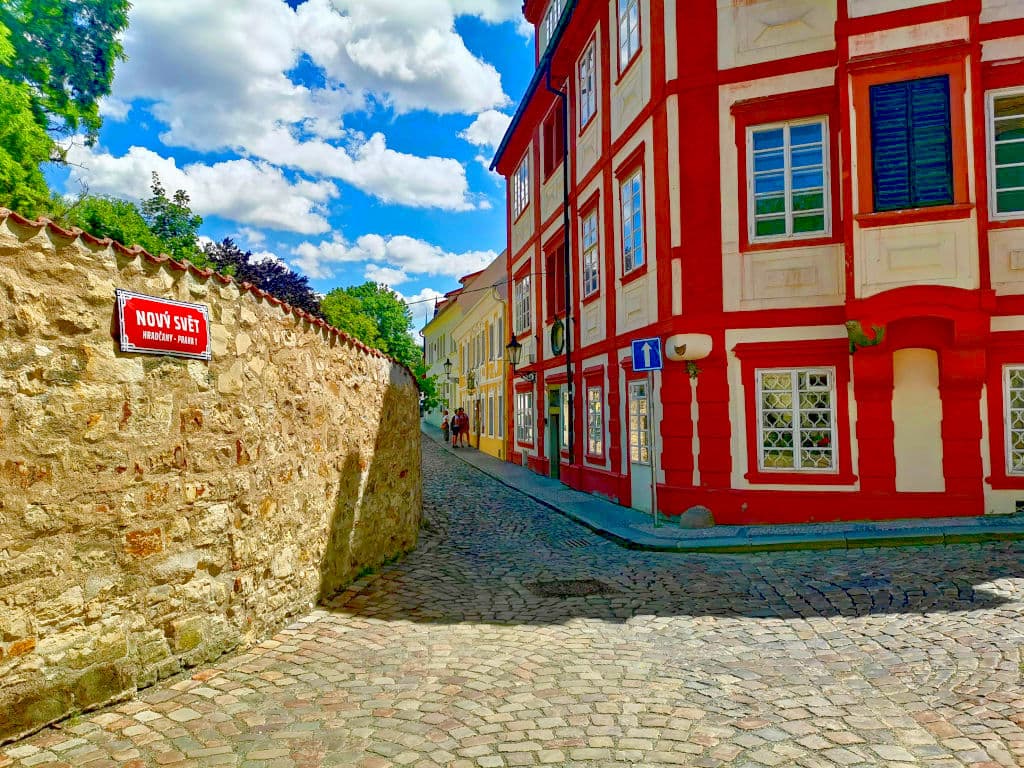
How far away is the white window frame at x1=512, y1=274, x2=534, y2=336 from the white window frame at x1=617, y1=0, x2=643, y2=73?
9.77 m

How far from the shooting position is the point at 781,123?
11.8 metres

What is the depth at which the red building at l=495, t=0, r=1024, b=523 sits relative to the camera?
1066 cm

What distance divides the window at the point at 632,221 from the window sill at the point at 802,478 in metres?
4.27

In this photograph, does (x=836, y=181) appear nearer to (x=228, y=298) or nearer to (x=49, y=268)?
(x=228, y=298)

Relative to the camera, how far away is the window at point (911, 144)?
35.2 feet

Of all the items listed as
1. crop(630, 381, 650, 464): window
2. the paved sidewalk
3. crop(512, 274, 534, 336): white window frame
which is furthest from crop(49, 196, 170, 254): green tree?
the paved sidewalk

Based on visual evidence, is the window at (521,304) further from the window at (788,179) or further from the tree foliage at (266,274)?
the window at (788,179)

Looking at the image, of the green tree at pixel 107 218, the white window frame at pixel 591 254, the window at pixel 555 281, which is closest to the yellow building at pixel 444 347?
the window at pixel 555 281

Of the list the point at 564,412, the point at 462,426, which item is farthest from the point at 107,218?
the point at 462,426

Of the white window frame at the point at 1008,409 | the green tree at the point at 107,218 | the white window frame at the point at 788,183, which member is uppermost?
the green tree at the point at 107,218

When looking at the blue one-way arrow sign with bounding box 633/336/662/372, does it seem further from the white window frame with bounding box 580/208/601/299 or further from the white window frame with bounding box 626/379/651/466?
the white window frame with bounding box 580/208/601/299

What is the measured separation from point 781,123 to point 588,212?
5.97 m

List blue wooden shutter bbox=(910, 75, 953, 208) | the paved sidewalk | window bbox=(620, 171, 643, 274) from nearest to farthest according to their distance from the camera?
the paved sidewalk < blue wooden shutter bbox=(910, 75, 953, 208) < window bbox=(620, 171, 643, 274)

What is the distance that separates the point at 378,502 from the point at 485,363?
26.1 metres
